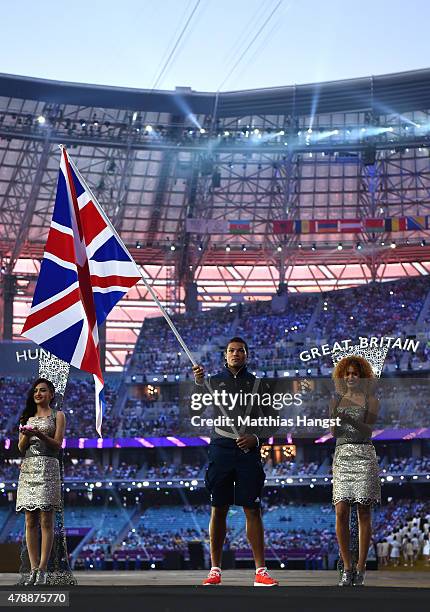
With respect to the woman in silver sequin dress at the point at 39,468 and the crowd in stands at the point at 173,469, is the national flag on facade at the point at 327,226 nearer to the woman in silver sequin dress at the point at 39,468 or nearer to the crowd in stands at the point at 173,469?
the crowd in stands at the point at 173,469

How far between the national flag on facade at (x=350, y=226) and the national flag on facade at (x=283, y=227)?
2250 mm

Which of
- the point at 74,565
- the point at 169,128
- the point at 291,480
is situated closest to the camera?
the point at 74,565

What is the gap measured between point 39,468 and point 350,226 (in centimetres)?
3799

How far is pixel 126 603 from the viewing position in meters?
4.77

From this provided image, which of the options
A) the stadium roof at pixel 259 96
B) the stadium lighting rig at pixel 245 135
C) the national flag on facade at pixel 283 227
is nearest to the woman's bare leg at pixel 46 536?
the stadium lighting rig at pixel 245 135

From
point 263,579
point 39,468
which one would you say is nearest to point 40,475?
point 39,468

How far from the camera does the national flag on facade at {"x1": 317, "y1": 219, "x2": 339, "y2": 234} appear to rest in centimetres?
4488

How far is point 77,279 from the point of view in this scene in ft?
27.0

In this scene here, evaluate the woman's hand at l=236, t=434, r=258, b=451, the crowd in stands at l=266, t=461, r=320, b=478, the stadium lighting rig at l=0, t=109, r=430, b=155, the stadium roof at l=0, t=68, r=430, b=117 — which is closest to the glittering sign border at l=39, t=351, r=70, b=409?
the woman's hand at l=236, t=434, r=258, b=451

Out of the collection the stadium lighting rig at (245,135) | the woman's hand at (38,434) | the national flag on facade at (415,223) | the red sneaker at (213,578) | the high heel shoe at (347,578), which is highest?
the stadium lighting rig at (245,135)

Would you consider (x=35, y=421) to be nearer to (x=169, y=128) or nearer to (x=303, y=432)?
(x=303, y=432)

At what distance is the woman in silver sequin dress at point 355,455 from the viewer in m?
7.17

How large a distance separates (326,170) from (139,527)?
21278 mm

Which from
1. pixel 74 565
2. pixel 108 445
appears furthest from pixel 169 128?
pixel 74 565
